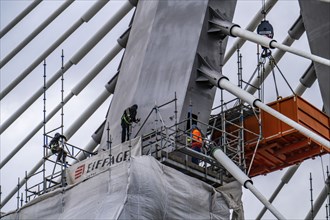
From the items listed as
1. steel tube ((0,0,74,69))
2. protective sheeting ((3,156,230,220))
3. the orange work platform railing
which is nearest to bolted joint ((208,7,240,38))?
the orange work platform railing

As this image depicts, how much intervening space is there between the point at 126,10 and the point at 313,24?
574 cm

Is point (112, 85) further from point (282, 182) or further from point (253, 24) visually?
point (282, 182)

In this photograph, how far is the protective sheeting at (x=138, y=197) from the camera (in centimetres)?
3819

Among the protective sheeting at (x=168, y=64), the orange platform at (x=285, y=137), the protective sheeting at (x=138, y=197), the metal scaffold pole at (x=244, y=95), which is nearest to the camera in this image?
the metal scaffold pole at (x=244, y=95)

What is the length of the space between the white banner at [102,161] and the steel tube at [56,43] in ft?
16.4

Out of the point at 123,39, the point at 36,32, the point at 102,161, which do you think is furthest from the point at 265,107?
the point at 36,32

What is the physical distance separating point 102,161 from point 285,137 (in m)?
5.11

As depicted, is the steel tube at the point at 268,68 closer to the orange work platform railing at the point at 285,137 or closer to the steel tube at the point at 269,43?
the orange work platform railing at the point at 285,137

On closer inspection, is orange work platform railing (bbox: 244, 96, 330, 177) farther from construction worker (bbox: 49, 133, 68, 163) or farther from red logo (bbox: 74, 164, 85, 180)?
construction worker (bbox: 49, 133, 68, 163)

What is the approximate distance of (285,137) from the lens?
137ft

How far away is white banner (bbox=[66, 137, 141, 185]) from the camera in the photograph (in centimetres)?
3991

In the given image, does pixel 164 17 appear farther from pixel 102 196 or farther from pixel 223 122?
pixel 102 196

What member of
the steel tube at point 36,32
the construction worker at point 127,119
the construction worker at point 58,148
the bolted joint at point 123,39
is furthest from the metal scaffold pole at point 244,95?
the steel tube at point 36,32

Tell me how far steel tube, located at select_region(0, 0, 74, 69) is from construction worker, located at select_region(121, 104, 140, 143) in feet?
20.7
